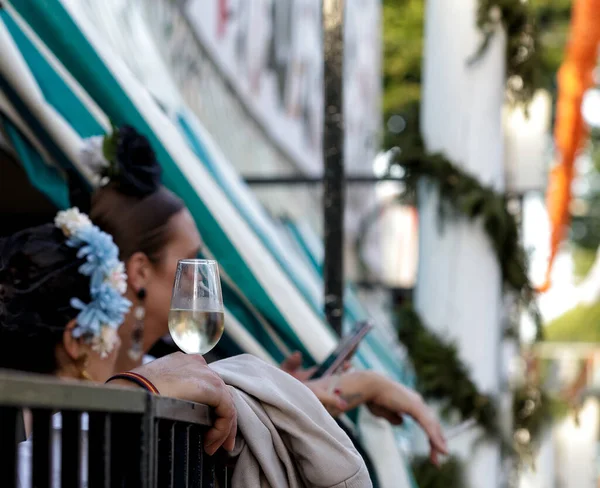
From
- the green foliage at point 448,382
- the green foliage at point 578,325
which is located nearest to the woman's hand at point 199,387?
the green foliage at point 448,382

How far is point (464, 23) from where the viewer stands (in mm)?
4828

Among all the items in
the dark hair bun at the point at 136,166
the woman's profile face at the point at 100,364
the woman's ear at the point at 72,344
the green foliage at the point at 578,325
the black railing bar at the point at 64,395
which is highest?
the black railing bar at the point at 64,395

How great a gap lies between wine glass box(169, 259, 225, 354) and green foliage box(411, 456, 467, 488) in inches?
103

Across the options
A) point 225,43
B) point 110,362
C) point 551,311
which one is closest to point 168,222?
point 110,362

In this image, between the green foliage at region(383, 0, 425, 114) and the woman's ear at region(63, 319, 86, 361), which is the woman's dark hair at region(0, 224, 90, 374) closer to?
the woman's ear at region(63, 319, 86, 361)

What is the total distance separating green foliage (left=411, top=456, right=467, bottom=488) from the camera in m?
4.38

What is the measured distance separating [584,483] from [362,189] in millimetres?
3644

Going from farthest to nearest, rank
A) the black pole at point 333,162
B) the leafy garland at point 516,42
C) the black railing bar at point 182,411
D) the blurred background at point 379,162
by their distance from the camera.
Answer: the leafy garland at point 516,42 → the black pole at point 333,162 → the blurred background at point 379,162 → the black railing bar at point 182,411

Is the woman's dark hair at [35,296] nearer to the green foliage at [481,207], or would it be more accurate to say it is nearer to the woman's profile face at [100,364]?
the woman's profile face at [100,364]

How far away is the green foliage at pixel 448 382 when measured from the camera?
456 cm

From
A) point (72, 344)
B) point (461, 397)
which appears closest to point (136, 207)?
point (72, 344)

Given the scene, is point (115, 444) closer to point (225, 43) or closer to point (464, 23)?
point (464, 23)

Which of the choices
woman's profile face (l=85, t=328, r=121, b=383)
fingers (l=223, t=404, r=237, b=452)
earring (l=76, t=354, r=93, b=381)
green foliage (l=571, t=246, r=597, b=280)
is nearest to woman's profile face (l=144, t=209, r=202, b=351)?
woman's profile face (l=85, t=328, r=121, b=383)

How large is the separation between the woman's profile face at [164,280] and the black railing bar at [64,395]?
1.66 metres
